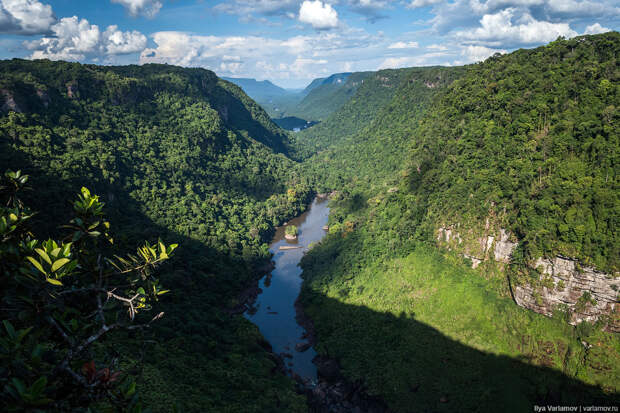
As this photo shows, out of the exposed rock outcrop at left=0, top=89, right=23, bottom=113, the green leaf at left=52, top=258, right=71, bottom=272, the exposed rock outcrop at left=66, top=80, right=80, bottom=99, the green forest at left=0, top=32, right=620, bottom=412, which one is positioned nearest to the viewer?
the green leaf at left=52, top=258, right=71, bottom=272

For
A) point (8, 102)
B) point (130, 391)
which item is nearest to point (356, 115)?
point (8, 102)

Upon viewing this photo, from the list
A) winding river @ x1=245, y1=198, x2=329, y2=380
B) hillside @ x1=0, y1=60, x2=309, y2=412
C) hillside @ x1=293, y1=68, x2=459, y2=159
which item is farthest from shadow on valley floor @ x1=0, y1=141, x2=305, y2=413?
hillside @ x1=293, y1=68, x2=459, y2=159

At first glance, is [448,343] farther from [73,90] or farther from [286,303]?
[73,90]

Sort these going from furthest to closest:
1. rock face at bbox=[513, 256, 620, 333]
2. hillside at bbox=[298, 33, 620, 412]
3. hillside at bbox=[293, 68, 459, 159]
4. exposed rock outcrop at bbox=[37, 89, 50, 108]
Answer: hillside at bbox=[293, 68, 459, 159] < exposed rock outcrop at bbox=[37, 89, 50, 108] < hillside at bbox=[298, 33, 620, 412] < rock face at bbox=[513, 256, 620, 333]

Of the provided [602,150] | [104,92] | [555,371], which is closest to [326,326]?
[555,371]

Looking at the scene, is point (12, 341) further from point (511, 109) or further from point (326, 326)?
point (511, 109)

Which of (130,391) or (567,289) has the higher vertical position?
(130,391)

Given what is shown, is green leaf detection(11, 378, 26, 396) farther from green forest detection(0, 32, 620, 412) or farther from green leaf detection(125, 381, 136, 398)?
green leaf detection(125, 381, 136, 398)
